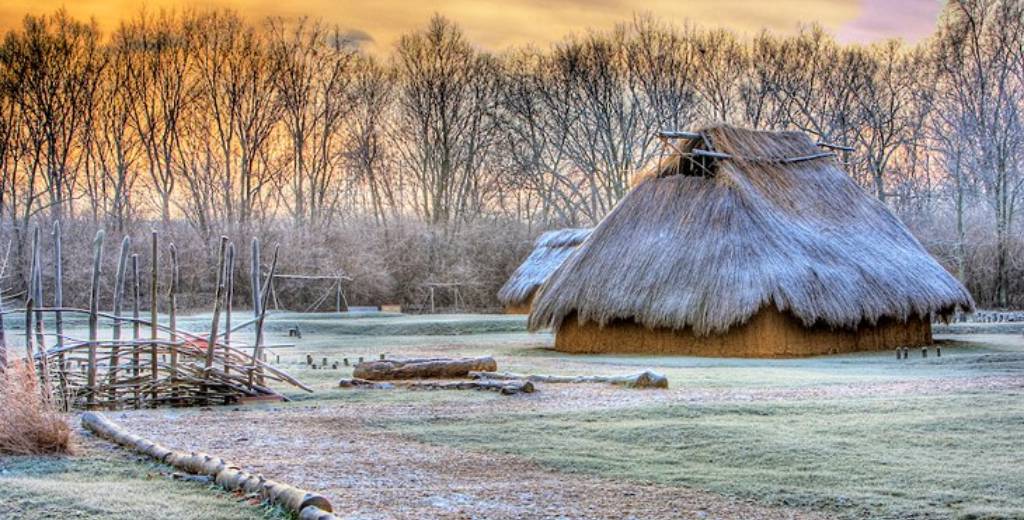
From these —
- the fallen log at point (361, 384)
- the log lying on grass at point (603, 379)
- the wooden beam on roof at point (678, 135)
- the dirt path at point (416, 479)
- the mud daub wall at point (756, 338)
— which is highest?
the wooden beam on roof at point (678, 135)

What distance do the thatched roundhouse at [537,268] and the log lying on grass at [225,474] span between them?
28380 mm

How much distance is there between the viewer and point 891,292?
22422mm

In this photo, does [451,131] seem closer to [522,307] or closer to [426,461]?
[522,307]

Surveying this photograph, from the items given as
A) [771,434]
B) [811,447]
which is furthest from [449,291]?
[811,447]

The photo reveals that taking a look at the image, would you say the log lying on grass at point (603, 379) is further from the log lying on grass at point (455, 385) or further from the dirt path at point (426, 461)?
the log lying on grass at point (455, 385)

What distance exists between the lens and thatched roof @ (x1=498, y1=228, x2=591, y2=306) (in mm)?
38875

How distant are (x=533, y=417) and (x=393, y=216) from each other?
124ft

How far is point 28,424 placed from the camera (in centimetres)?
908

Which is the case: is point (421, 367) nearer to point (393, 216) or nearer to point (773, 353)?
point (773, 353)

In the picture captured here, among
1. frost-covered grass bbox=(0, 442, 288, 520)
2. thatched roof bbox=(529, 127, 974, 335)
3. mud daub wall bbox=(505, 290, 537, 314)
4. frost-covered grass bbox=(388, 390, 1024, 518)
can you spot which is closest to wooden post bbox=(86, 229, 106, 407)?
frost-covered grass bbox=(388, 390, 1024, 518)

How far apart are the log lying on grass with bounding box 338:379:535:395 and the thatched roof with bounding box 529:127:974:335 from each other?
24.3ft

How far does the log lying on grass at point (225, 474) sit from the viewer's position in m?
6.83

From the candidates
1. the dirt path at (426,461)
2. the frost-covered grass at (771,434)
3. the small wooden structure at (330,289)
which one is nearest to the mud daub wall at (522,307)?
the small wooden structure at (330,289)

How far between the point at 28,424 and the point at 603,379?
26.2 ft
